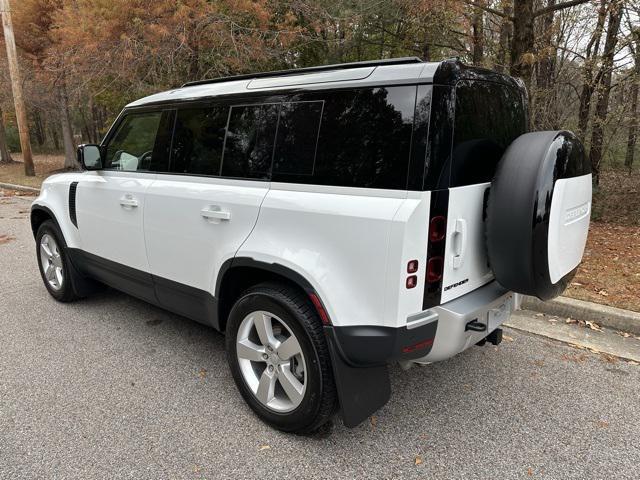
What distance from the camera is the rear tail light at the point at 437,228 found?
7.04 feet

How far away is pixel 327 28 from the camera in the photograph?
1151 cm

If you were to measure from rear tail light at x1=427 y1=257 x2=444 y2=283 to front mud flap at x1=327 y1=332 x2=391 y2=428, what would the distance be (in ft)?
1.86

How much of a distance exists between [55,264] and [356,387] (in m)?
3.69

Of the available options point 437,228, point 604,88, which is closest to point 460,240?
point 437,228

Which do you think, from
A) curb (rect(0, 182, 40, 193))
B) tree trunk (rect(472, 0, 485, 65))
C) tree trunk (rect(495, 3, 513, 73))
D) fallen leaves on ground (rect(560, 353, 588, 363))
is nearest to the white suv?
fallen leaves on ground (rect(560, 353, 588, 363))

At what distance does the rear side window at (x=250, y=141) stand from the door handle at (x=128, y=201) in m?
0.95

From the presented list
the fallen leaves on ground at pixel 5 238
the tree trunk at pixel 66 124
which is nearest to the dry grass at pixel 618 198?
the fallen leaves on ground at pixel 5 238

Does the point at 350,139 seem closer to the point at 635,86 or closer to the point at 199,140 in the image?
the point at 199,140

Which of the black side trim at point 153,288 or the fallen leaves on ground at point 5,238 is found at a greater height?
the black side trim at point 153,288

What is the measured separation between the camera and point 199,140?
10.2 ft

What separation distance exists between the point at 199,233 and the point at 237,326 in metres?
0.66

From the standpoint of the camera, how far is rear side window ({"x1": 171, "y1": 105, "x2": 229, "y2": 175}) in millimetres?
2979

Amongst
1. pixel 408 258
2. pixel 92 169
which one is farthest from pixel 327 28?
pixel 408 258

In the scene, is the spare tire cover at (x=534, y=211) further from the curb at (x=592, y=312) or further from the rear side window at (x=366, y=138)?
the curb at (x=592, y=312)
